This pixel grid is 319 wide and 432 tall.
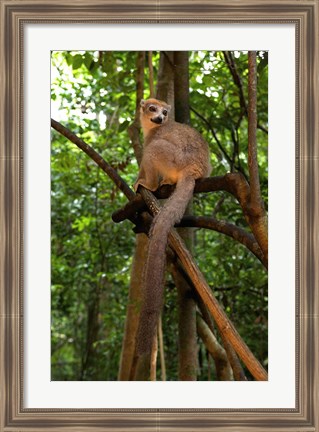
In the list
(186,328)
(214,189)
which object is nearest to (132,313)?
(186,328)

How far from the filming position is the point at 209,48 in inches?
138

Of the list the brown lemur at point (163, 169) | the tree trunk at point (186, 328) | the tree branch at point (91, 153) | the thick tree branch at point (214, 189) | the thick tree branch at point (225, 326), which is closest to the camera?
the thick tree branch at point (225, 326)

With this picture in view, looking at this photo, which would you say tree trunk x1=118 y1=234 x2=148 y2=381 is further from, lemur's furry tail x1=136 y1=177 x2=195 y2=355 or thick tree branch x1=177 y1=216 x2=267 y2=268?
lemur's furry tail x1=136 y1=177 x2=195 y2=355

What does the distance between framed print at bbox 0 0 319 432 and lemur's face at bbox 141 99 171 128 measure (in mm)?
2189

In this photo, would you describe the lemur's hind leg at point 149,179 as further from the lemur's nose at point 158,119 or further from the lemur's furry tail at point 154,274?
Answer: the lemur's furry tail at point 154,274

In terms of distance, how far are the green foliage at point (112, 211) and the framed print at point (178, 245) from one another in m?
2.16

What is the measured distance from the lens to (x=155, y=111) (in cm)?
575

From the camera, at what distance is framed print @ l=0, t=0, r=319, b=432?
3.17m

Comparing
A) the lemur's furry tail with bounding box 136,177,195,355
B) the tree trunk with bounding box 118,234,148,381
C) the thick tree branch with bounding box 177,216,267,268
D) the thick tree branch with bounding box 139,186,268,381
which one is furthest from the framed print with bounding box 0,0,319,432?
the tree trunk with bounding box 118,234,148,381

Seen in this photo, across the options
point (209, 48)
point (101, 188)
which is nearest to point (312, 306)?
point (209, 48)

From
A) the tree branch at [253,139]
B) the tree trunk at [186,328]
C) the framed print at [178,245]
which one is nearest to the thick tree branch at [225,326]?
the framed print at [178,245]

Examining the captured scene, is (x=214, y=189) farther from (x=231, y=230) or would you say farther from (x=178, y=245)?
(x=178, y=245)

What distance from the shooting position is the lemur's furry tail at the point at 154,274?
124 inches

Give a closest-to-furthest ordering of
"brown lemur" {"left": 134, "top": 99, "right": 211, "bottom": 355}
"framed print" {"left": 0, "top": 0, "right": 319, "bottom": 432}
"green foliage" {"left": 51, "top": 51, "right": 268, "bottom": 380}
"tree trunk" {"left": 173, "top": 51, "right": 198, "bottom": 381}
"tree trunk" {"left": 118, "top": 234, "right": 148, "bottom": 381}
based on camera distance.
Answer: "framed print" {"left": 0, "top": 0, "right": 319, "bottom": 432}, "brown lemur" {"left": 134, "top": 99, "right": 211, "bottom": 355}, "tree trunk" {"left": 173, "top": 51, "right": 198, "bottom": 381}, "tree trunk" {"left": 118, "top": 234, "right": 148, "bottom": 381}, "green foliage" {"left": 51, "top": 51, "right": 268, "bottom": 380}
